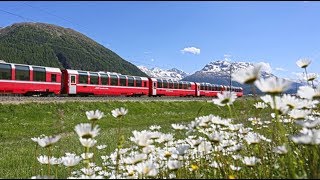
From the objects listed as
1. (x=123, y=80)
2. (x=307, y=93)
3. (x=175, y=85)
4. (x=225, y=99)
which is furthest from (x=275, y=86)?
(x=175, y=85)

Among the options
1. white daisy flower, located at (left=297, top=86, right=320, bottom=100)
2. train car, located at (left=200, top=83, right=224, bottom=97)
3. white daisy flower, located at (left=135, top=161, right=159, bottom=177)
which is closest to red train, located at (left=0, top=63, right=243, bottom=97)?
train car, located at (left=200, top=83, right=224, bottom=97)

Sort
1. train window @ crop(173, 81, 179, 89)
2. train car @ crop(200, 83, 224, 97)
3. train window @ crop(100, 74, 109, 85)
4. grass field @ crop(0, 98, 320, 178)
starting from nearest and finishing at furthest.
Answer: grass field @ crop(0, 98, 320, 178) < train window @ crop(100, 74, 109, 85) < train window @ crop(173, 81, 179, 89) < train car @ crop(200, 83, 224, 97)

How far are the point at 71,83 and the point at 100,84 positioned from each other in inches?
185

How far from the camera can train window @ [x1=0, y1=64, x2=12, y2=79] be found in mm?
30620

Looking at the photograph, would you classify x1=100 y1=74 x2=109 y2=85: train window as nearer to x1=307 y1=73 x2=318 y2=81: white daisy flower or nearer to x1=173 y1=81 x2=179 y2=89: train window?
x1=173 y1=81 x2=179 y2=89: train window

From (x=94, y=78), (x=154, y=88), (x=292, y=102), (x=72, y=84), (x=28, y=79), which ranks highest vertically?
(x=94, y=78)

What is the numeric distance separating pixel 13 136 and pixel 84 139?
17.6m

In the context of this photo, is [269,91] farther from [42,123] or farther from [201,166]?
[42,123]

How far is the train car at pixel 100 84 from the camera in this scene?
39406 mm

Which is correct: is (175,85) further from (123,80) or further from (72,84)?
(72,84)

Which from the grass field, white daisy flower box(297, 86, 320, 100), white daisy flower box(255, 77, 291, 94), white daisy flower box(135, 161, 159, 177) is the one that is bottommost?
the grass field

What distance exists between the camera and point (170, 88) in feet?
203

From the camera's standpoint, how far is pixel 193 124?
10.7 feet

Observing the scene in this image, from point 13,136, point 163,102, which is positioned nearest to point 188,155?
point 13,136
